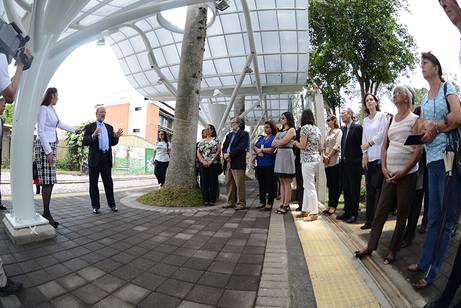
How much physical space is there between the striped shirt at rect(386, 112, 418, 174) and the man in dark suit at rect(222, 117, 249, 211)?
122 inches

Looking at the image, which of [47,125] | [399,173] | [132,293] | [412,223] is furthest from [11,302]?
[412,223]

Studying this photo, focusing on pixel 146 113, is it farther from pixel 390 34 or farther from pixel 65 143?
pixel 390 34

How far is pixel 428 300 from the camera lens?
5.80 ft

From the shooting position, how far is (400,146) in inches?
99.5

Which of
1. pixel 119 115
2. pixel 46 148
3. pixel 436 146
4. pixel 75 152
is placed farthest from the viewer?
pixel 119 115

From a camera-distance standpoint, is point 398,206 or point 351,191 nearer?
point 398,206

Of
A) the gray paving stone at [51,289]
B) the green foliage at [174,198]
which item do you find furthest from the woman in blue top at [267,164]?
the gray paving stone at [51,289]

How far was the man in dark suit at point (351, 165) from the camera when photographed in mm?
4166

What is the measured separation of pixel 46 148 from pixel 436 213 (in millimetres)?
4640

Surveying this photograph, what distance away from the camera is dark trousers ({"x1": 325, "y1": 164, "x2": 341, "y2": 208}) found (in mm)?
4801

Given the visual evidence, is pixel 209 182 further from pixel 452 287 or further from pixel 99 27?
pixel 452 287

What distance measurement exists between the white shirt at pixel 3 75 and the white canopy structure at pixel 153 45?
4.15ft

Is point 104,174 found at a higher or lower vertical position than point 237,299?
higher

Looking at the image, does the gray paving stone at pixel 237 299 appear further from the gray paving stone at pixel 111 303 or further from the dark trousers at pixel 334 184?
the dark trousers at pixel 334 184
